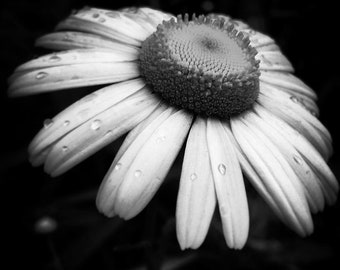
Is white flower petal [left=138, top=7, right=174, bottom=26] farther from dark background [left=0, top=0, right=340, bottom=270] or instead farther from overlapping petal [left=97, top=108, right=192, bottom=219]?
overlapping petal [left=97, top=108, right=192, bottom=219]

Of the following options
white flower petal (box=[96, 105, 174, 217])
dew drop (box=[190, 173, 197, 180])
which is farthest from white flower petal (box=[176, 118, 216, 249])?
white flower petal (box=[96, 105, 174, 217])

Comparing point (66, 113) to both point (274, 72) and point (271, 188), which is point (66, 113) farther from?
point (274, 72)

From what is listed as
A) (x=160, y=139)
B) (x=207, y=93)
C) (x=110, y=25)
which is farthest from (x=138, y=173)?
(x=110, y=25)

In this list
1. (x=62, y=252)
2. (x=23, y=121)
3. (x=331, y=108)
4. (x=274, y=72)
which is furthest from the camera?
(x=331, y=108)

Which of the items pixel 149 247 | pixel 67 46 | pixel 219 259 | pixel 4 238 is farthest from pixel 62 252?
pixel 67 46

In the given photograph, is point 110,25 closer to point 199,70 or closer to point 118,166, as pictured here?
point 199,70
